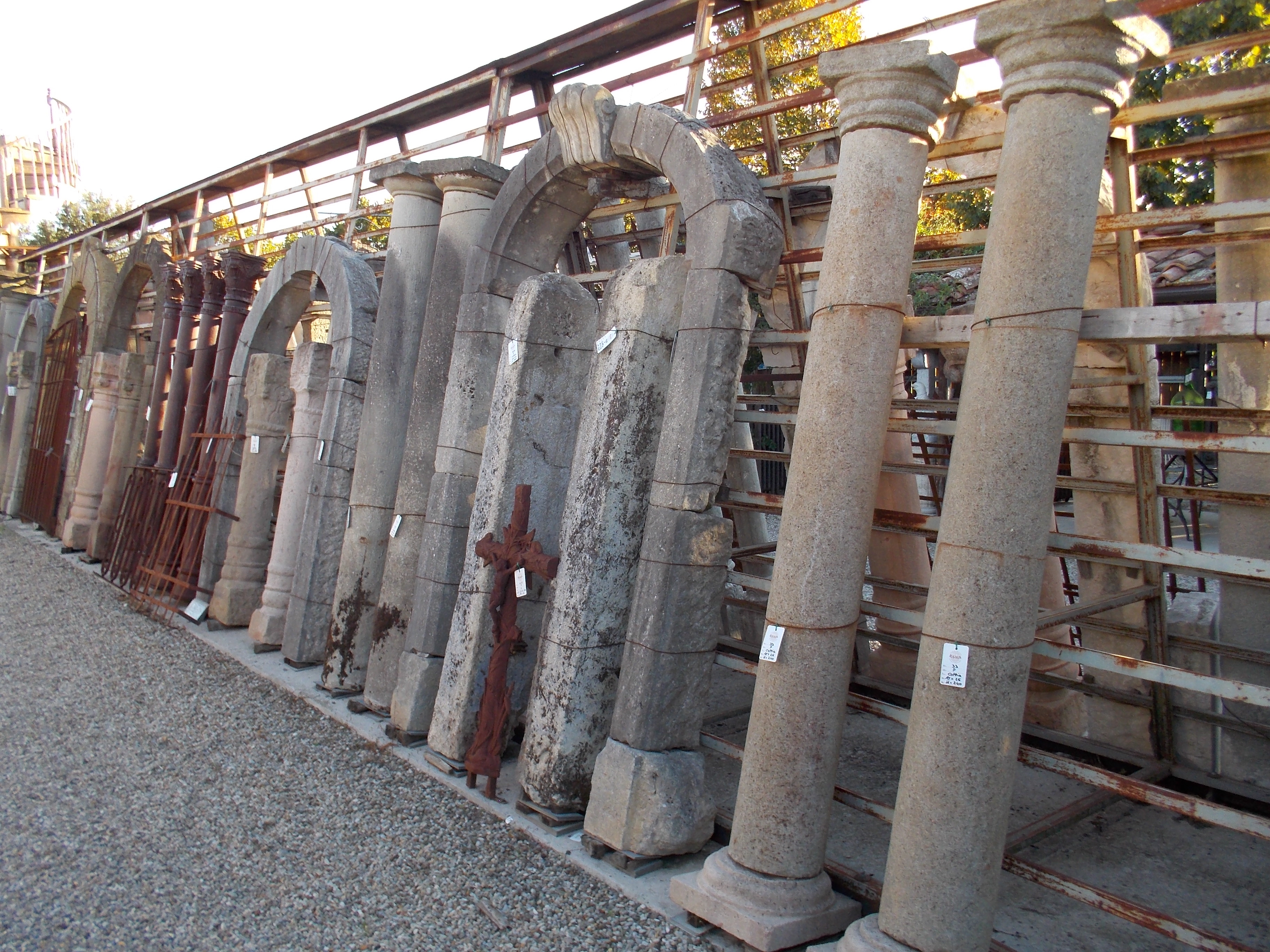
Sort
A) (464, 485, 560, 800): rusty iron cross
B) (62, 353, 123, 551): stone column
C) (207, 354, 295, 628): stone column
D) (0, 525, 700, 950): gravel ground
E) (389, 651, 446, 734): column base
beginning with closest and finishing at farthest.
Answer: (0, 525, 700, 950): gravel ground, (464, 485, 560, 800): rusty iron cross, (389, 651, 446, 734): column base, (207, 354, 295, 628): stone column, (62, 353, 123, 551): stone column

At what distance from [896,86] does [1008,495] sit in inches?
59.7

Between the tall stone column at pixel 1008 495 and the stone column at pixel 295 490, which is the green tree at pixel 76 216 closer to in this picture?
the stone column at pixel 295 490

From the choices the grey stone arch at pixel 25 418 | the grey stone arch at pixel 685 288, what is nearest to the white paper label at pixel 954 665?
the grey stone arch at pixel 685 288

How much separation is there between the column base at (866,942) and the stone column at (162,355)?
Answer: 857cm

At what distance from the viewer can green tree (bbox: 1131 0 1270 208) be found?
8703 mm

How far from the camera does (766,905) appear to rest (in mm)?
3115

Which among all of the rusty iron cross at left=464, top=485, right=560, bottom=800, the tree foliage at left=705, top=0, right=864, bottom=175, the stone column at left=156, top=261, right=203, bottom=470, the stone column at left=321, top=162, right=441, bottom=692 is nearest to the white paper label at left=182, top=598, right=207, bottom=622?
the stone column at left=156, top=261, right=203, bottom=470

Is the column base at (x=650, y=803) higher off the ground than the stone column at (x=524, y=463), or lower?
lower

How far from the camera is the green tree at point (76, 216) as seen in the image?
86.0 feet

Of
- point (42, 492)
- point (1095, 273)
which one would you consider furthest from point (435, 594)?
point (42, 492)

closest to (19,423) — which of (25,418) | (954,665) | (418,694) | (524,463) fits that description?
(25,418)

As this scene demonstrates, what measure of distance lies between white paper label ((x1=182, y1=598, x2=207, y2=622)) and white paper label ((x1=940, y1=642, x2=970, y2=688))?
6.55 metres

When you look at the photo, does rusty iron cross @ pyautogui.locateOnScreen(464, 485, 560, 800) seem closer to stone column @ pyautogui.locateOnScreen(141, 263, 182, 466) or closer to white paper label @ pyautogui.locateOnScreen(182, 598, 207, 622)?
white paper label @ pyautogui.locateOnScreen(182, 598, 207, 622)

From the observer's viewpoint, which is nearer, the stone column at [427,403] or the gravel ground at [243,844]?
the gravel ground at [243,844]
